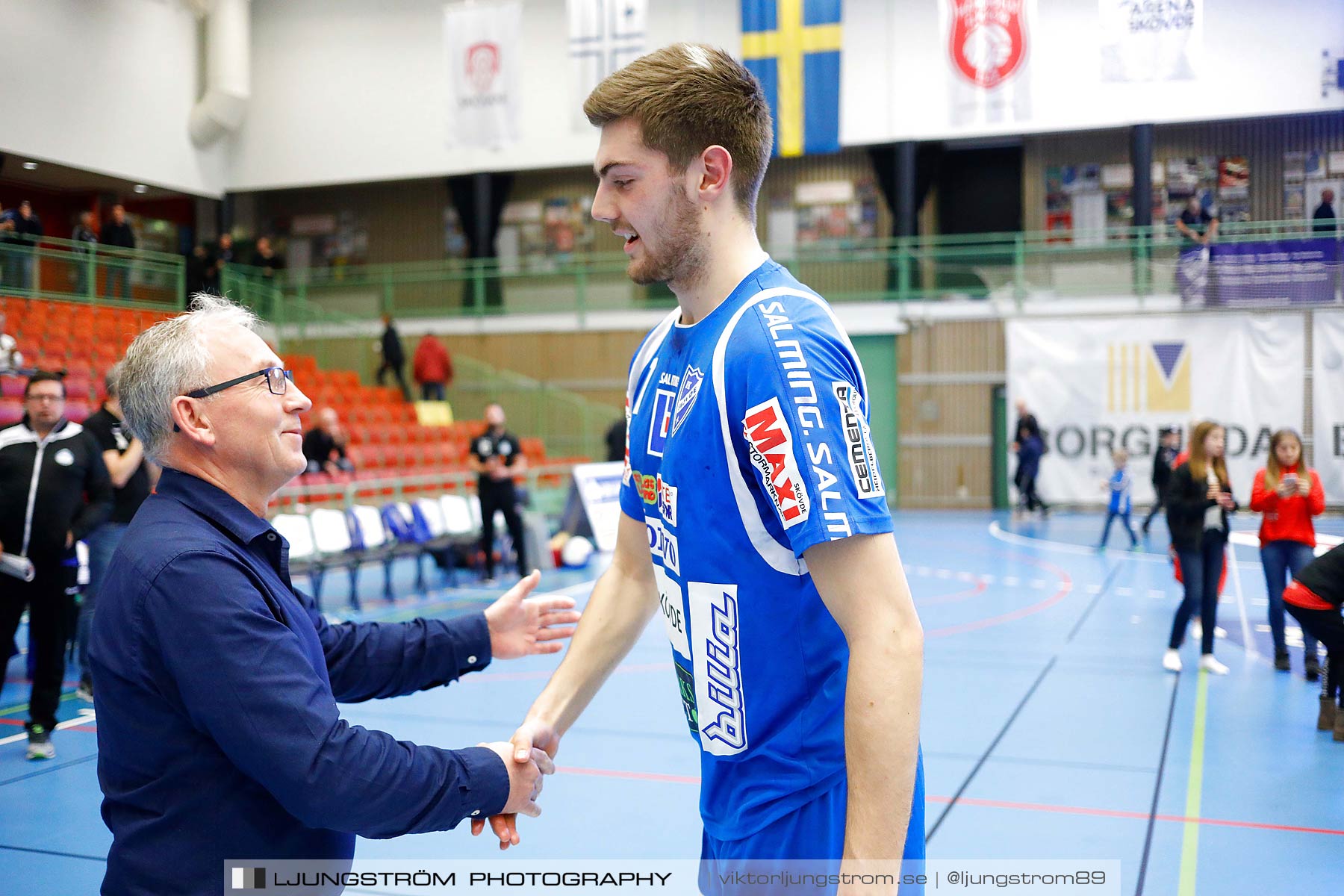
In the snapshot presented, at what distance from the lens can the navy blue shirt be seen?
5.52 ft

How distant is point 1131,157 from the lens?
2136 cm

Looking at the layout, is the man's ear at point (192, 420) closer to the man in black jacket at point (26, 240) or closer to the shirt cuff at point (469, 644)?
the shirt cuff at point (469, 644)

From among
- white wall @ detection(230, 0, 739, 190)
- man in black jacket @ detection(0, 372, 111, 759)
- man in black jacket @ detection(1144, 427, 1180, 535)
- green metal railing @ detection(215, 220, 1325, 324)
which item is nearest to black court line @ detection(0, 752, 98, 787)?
man in black jacket @ detection(0, 372, 111, 759)

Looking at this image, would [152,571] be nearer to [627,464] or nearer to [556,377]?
[627,464]

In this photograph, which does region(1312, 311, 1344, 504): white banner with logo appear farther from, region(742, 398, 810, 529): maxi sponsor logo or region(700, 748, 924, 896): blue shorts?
region(742, 398, 810, 529): maxi sponsor logo

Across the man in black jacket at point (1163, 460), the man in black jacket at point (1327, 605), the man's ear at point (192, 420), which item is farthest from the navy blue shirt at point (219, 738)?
the man in black jacket at point (1163, 460)

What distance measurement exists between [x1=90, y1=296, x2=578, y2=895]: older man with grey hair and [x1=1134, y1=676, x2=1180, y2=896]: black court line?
A: 3.23 metres

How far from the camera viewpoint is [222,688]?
167 cm

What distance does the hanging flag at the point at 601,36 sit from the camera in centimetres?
1484

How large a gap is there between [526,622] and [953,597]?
9.31m

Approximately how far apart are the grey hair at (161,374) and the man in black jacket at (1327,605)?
6008mm

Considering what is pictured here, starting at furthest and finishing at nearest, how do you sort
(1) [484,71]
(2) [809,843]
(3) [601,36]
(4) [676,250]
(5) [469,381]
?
(5) [469,381] < (1) [484,71] < (3) [601,36] < (4) [676,250] < (2) [809,843]

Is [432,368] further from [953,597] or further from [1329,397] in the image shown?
[1329,397]

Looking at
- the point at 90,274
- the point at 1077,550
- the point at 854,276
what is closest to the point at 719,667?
the point at 1077,550
